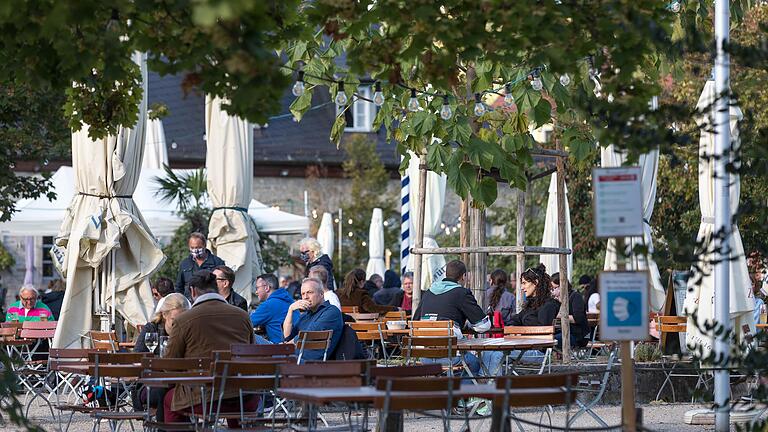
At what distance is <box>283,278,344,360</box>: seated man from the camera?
38.3 ft

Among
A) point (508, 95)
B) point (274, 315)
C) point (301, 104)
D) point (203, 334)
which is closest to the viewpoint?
point (203, 334)

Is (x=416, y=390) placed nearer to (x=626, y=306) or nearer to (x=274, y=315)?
(x=626, y=306)

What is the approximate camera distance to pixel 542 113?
454 inches

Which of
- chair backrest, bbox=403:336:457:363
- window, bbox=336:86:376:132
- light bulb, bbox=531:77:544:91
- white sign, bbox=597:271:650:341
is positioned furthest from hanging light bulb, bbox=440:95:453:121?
window, bbox=336:86:376:132

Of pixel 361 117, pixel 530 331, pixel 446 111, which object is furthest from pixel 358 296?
pixel 361 117

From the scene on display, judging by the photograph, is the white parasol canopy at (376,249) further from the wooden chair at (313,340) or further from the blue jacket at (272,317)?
the wooden chair at (313,340)

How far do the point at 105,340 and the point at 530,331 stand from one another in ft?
12.3

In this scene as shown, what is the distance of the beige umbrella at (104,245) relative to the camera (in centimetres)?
1306

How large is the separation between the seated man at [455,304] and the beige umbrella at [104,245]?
257cm

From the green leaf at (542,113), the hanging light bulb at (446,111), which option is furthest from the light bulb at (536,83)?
the hanging light bulb at (446,111)

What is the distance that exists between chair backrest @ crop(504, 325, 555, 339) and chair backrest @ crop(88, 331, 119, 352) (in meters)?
3.51

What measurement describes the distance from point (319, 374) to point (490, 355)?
19.4ft

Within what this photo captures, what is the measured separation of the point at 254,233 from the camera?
15.7m

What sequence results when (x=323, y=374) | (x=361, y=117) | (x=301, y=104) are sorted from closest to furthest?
(x=323, y=374), (x=301, y=104), (x=361, y=117)
